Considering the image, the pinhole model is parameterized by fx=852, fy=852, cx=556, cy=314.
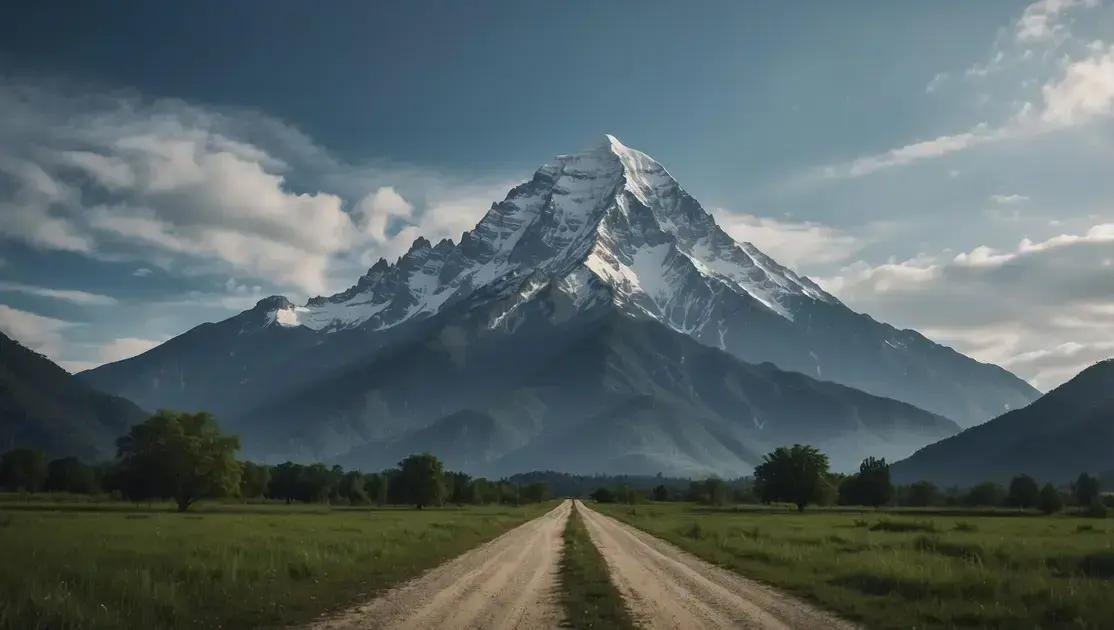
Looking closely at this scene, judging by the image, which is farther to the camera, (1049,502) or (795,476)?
(795,476)

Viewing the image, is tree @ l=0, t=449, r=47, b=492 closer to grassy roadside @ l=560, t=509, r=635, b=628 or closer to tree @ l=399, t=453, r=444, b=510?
tree @ l=399, t=453, r=444, b=510

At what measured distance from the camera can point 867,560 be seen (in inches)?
1549

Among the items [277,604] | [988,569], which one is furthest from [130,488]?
[988,569]

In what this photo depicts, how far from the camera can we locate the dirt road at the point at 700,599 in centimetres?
2405

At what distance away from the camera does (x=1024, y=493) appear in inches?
6644

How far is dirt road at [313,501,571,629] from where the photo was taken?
77.4 ft

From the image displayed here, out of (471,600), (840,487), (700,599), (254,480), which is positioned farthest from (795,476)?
(471,600)

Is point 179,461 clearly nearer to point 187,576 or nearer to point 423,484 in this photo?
point 423,484

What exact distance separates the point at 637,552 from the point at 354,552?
17.5 metres

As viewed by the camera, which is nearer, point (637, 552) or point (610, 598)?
point (610, 598)

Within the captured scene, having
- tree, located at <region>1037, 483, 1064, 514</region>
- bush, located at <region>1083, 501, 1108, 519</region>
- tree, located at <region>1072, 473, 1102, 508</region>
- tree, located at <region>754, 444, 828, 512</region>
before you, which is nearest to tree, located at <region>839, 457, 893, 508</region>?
tree, located at <region>754, 444, 828, 512</region>

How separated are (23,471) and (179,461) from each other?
81.8 m

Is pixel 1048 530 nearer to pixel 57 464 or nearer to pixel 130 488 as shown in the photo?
pixel 130 488

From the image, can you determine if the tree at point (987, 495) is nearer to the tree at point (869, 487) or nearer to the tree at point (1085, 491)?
the tree at point (1085, 491)
